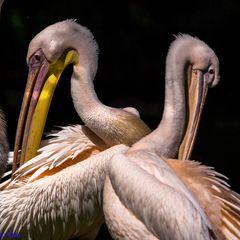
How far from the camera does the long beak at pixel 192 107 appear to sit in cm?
605

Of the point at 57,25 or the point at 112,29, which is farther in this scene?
the point at 112,29

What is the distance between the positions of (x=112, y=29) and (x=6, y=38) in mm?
1641

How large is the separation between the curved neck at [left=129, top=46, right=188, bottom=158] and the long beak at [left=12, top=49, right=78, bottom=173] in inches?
35.8

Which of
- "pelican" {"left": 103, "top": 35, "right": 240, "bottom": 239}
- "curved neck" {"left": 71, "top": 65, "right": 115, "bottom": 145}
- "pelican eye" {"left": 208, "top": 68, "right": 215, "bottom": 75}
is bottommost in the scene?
"pelican" {"left": 103, "top": 35, "right": 240, "bottom": 239}

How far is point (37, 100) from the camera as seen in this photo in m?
6.46

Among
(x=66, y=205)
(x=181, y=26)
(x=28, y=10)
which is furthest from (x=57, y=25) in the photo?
(x=181, y=26)

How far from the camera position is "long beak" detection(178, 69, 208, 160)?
605 cm

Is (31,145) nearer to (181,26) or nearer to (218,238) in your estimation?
(218,238)

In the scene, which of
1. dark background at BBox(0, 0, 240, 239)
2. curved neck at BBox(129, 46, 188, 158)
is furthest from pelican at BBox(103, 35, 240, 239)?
dark background at BBox(0, 0, 240, 239)

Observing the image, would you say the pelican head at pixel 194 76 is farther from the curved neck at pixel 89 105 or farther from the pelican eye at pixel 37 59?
the pelican eye at pixel 37 59

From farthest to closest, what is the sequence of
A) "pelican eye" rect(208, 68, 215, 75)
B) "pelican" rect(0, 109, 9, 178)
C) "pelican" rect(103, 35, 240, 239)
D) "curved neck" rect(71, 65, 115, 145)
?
"curved neck" rect(71, 65, 115, 145)
"pelican eye" rect(208, 68, 215, 75)
"pelican" rect(0, 109, 9, 178)
"pelican" rect(103, 35, 240, 239)

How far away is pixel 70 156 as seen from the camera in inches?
237

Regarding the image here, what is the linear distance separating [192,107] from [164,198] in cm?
128

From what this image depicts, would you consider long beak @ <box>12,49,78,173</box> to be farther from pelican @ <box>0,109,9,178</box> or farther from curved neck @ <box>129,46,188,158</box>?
pelican @ <box>0,109,9,178</box>
